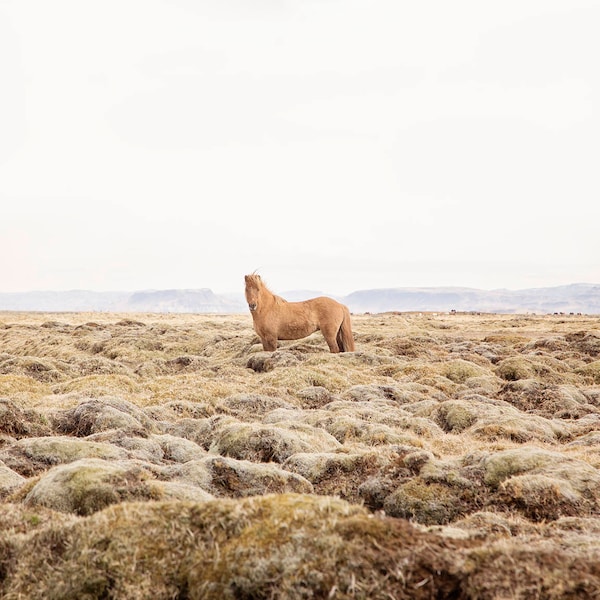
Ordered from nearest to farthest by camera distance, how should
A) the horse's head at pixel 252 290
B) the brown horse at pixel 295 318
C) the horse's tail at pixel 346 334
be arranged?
the horse's head at pixel 252 290, the brown horse at pixel 295 318, the horse's tail at pixel 346 334

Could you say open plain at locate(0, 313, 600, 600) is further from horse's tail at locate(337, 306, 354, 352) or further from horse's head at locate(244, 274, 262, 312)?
horse's tail at locate(337, 306, 354, 352)

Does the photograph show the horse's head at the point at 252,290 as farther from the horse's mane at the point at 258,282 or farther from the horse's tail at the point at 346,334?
the horse's tail at the point at 346,334

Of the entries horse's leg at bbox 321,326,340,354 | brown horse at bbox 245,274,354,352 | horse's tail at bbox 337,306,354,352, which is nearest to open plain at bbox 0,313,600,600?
brown horse at bbox 245,274,354,352

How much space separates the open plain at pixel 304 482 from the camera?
3676 millimetres

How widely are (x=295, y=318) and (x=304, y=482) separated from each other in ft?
57.9

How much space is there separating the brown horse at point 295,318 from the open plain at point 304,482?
257 centimetres

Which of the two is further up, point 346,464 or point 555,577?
point 555,577

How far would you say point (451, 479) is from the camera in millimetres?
8688

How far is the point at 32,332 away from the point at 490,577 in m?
44.4

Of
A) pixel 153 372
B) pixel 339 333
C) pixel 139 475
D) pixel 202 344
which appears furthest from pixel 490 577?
pixel 202 344

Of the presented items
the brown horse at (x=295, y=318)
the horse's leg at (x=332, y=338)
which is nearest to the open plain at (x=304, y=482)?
the brown horse at (x=295, y=318)

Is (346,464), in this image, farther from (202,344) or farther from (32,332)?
(32,332)

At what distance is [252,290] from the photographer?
24.8m

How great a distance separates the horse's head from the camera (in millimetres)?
24703
